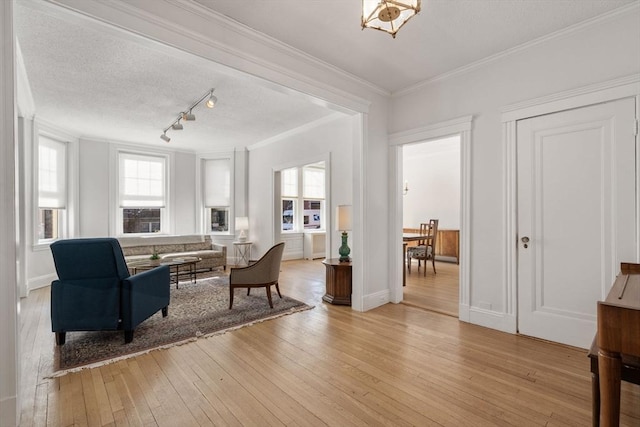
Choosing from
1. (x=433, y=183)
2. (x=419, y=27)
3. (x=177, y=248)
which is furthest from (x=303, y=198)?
(x=419, y=27)

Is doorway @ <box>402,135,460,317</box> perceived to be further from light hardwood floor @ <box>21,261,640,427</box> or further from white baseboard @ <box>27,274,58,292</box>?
white baseboard @ <box>27,274,58,292</box>

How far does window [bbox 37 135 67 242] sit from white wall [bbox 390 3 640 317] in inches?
258

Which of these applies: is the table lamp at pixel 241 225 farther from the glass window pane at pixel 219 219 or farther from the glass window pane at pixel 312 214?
the glass window pane at pixel 312 214

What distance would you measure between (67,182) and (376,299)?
21.1 ft

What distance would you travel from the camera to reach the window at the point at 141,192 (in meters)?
6.91

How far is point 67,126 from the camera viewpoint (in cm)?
570

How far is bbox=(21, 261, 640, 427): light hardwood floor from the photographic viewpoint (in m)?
1.82

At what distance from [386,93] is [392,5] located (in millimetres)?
2543

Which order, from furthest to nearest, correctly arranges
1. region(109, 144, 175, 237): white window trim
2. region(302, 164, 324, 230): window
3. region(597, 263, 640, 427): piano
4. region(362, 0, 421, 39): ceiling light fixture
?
region(302, 164, 324, 230): window
region(109, 144, 175, 237): white window trim
region(362, 0, 421, 39): ceiling light fixture
region(597, 263, 640, 427): piano

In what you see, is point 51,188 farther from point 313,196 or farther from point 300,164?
point 313,196

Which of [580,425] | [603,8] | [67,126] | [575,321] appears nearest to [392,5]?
[603,8]

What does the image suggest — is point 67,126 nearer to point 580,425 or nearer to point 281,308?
point 281,308

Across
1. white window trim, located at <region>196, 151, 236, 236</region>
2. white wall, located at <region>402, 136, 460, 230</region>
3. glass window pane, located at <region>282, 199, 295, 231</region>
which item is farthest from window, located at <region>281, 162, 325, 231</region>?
white wall, located at <region>402, 136, 460, 230</region>

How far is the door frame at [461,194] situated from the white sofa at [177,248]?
4045 millimetres
